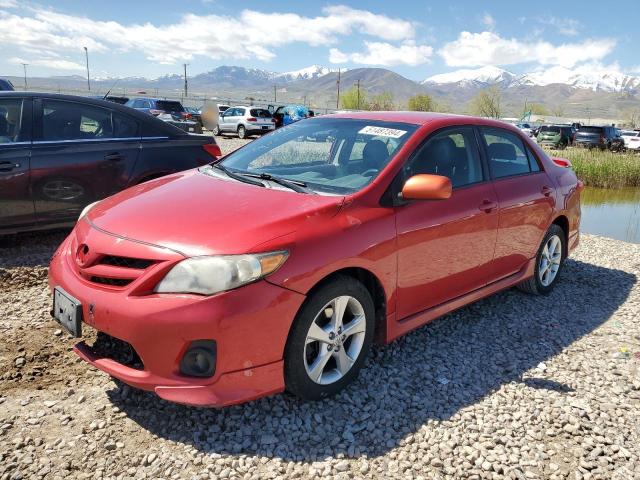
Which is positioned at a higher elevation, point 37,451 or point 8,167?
point 8,167

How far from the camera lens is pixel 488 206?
3.82 meters

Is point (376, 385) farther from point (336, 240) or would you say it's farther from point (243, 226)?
point (243, 226)

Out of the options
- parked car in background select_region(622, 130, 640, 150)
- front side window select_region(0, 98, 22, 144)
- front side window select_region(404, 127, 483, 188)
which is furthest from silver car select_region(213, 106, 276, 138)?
front side window select_region(404, 127, 483, 188)

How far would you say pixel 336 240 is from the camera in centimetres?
274

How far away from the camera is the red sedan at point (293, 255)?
2412 millimetres

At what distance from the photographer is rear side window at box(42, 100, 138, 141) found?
5156mm

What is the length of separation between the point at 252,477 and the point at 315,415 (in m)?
0.56

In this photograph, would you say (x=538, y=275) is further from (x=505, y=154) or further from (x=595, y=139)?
(x=595, y=139)

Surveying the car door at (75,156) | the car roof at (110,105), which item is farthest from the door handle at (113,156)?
the car roof at (110,105)

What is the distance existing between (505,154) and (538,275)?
1.25 metres

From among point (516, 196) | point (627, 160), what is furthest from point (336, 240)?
point (627, 160)

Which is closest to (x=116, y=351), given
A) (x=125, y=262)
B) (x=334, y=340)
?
(x=125, y=262)

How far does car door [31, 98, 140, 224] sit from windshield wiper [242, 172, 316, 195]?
100 inches

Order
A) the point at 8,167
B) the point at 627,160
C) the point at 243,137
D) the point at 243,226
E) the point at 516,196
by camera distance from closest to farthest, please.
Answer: the point at 243,226
the point at 516,196
the point at 8,167
the point at 627,160
the point at 243,137
